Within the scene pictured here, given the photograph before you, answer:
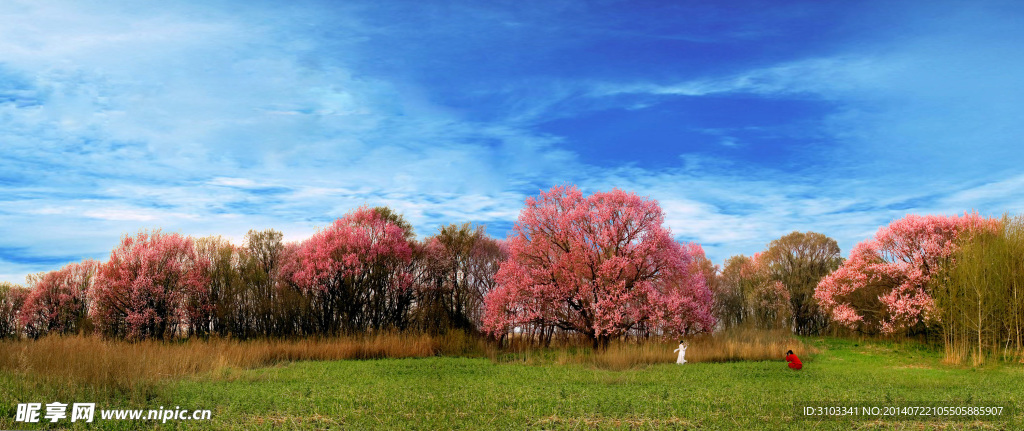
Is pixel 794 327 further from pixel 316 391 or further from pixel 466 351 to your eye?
pixel 316 391

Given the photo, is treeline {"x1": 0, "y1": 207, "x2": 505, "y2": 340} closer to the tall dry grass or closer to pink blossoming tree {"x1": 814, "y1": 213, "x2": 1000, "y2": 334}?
the tall dry grass

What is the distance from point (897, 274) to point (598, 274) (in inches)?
633

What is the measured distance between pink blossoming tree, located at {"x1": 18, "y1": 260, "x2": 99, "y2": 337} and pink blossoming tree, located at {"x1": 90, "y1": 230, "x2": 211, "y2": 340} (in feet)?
16.6

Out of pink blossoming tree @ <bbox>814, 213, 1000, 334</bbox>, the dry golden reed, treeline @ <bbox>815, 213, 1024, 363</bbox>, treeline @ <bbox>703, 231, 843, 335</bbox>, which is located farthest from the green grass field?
treeline @ <bbox>703, 231, 843, 335</bbox>

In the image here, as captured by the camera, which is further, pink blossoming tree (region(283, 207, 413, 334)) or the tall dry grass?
pink blossoming tree (region(283, 207, 413, 334))

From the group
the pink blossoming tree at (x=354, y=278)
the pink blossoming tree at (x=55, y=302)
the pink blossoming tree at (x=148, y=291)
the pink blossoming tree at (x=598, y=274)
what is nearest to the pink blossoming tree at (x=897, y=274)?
the pink blossoming tree at (x=598, y=274)

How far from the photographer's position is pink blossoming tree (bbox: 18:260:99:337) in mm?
32438

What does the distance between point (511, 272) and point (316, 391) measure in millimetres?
11785

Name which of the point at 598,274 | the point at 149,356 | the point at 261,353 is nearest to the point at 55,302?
the point at 261,353

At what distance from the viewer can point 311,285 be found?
27125mm

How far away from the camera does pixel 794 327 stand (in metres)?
38.5

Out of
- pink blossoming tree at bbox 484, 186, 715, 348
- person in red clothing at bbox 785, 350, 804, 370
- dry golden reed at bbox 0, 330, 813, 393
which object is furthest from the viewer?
pink blossoming tree at bbox 484, 186, 715, 348

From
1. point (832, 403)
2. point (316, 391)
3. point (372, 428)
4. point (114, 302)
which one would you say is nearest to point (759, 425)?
point (832, 403)

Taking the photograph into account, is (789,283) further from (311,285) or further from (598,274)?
(311,285)
